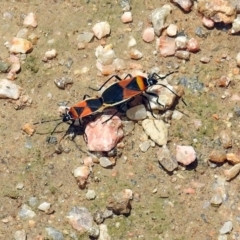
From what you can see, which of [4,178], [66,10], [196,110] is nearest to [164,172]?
[196,110]

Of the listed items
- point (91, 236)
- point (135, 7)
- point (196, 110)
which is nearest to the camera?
point (91, 236)

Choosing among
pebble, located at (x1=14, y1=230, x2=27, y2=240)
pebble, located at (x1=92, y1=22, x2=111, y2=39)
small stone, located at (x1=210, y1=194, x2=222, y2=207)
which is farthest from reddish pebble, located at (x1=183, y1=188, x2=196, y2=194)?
pebble, located at (x1=92, y1=22, x2=111, y2=39)

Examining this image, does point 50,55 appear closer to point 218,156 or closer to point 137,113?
point 137,113

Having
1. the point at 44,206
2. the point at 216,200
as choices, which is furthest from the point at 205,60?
the point at 44,206

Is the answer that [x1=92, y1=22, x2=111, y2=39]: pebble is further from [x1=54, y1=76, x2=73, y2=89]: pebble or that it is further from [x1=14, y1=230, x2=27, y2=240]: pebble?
[x1=14, y1=230, x2=27, y2=240]: pebble

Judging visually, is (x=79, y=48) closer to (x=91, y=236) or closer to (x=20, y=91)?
(x=20, y=91)
